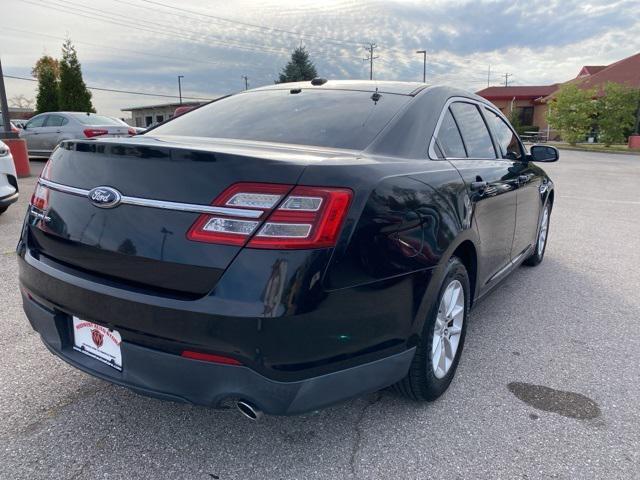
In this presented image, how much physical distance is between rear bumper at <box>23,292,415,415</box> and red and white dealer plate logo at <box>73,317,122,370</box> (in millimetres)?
34

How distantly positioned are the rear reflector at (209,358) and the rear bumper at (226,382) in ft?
0.05

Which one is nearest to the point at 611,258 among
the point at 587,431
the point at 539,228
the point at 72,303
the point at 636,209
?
the point at 539,228

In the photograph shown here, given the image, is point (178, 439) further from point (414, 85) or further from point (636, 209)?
point (636, 209)

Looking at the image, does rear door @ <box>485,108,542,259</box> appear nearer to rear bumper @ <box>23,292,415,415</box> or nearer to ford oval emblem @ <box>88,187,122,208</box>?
rear bumper @ <box>23,292,415,415</box>

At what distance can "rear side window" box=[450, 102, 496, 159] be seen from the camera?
3.20m

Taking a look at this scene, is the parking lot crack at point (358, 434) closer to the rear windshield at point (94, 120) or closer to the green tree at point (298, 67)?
the rear windshield at point (94, 120)

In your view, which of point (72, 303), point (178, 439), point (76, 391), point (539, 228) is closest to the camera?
point (72, 303)

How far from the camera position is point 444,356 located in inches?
104

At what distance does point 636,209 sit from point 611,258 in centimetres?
436

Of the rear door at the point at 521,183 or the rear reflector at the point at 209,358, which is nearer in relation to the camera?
the rear reflector at the point at 209,358

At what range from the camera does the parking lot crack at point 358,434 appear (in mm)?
2141

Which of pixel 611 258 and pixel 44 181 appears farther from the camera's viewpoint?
pixel 611 258

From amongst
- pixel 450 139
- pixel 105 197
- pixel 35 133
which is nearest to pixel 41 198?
pixel 105 197

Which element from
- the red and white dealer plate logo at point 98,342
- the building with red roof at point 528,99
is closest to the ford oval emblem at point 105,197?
the red and white dealer plate logo at point 98,342
